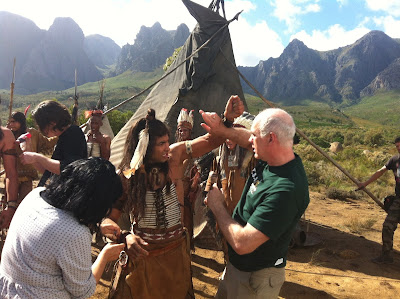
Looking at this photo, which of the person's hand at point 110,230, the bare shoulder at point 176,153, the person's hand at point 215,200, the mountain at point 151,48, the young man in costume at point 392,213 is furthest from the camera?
the mountain at point 151,48

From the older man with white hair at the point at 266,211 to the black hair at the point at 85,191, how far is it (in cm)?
66

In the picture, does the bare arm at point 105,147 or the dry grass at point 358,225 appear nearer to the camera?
the bare arm at point 105,147

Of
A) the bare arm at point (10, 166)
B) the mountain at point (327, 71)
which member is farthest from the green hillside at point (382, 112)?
the bare arm at point (10, 166)

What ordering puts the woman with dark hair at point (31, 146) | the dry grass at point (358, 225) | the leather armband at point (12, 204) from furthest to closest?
the dry grass at point (358, 225)
the woman with dark hair at point (31, 146)
the leather armband at point (12, 204)

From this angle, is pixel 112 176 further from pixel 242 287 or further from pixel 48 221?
pixel 242 287

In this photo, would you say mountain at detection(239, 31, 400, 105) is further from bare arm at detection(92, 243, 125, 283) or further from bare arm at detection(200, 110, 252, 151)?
bare arm at detection(92, 243, 125, 283)

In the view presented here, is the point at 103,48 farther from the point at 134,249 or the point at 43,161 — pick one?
the point at 134,249

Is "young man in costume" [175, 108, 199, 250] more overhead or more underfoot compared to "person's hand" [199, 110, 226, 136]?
more underfoot

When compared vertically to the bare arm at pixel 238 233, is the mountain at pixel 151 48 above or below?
above

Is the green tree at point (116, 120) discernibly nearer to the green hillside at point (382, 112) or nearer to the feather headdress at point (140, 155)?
the feather headdress at point (140, 155)

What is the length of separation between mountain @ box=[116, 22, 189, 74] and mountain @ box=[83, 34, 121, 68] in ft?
123

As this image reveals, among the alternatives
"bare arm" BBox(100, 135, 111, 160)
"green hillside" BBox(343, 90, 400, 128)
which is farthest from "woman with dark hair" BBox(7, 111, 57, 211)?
"green hillside" BBox(343, 90, 400, 128)

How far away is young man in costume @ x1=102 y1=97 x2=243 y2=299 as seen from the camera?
2.04 metres

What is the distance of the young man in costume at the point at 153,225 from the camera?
2045 mm
